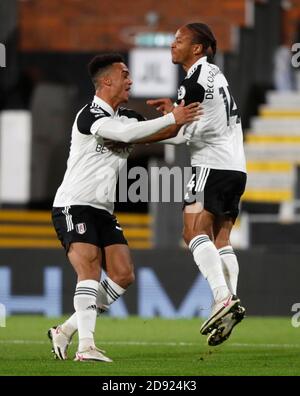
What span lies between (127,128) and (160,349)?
212 centimetres

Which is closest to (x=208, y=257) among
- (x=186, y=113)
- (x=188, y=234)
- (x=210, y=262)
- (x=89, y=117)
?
(x=210, y=262)

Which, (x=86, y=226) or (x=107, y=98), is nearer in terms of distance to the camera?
(x=86, y=226)

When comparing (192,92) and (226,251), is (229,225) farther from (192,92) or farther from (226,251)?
(192,92)

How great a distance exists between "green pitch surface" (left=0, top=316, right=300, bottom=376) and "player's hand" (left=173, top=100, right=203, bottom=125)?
1.74m

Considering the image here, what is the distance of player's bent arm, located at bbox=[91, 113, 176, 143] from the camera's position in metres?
8.92

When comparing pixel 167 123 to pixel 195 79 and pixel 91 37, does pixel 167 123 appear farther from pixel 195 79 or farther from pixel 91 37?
pixel 91 37

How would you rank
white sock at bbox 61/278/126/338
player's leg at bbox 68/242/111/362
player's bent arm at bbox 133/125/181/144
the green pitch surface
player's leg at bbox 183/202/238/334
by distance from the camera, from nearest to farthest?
the green pitch surface, player's leg at bbox 183/202/238/334, player's leg at bbox 68/242/111/362, player's bent arm at bbox 133/125/181/144, white sock at bbox 61/278/126/338

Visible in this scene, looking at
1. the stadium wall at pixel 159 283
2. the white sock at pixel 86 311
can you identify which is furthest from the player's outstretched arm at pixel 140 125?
the stadium wall at pixel 159 283

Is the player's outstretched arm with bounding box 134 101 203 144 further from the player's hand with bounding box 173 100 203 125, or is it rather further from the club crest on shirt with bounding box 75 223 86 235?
the club crest on shirt with bounding box 75 223 86 235

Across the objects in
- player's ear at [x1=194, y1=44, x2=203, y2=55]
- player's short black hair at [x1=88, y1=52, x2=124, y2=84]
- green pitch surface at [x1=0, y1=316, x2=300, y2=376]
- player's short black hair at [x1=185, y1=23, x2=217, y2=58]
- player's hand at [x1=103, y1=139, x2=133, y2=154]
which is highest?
player's short black hair at [x1=185, y1=23, x2=217, y2=58]

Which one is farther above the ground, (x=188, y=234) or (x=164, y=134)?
(x=164, y=134)

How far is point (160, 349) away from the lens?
399 inches

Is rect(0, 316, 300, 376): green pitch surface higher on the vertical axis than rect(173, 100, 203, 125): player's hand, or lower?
lower

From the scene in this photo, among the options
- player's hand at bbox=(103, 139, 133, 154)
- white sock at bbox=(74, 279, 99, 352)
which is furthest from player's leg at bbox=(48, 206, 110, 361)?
player's hand at bbox=(103, 139, 133, 154)
